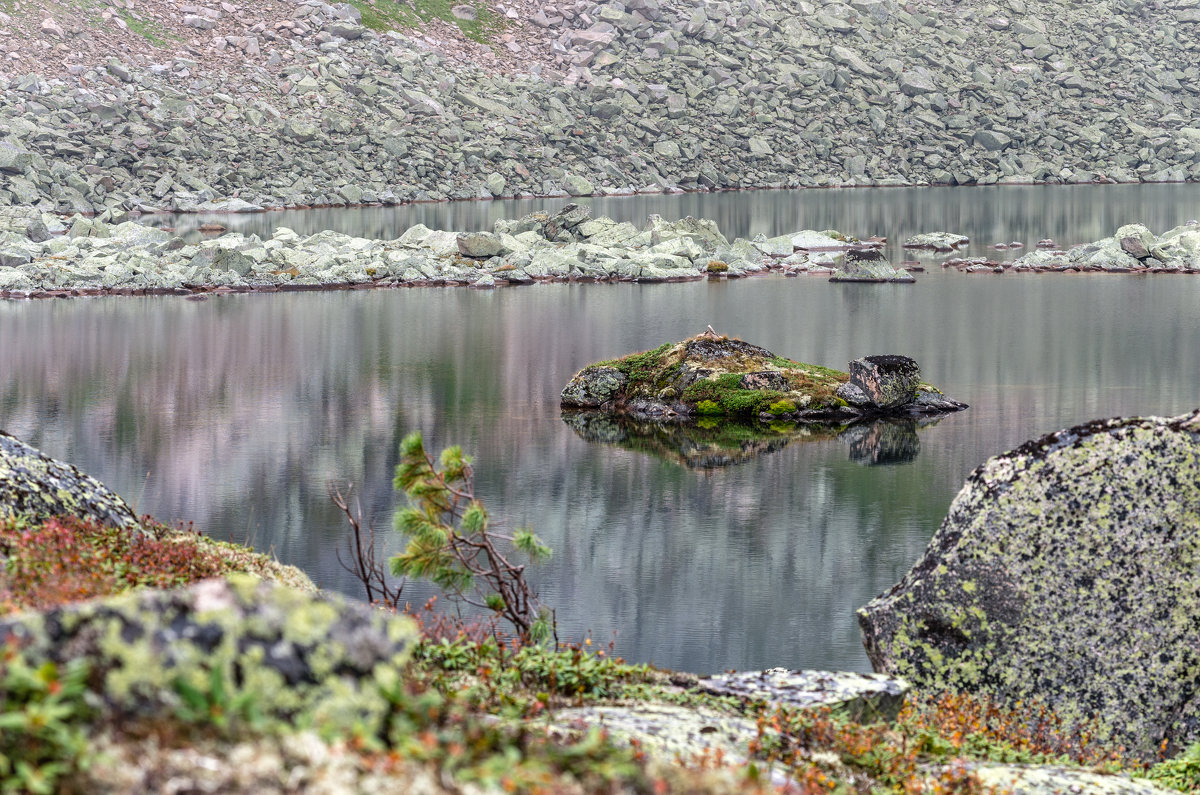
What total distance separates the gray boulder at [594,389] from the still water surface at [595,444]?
0.57m

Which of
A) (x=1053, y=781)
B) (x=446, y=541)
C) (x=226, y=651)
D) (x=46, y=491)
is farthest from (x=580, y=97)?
(x=226, y=651)

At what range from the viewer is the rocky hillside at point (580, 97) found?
111562 mm

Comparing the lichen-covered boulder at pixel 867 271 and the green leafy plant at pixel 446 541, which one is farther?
the lichen-covered boulder at pixel 867 271

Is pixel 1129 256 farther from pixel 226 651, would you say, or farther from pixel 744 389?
pixel 226 651

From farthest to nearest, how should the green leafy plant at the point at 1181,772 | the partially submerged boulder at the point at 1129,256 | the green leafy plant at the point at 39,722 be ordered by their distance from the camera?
the partially submerged boulder at the point at 1129,256 < the green leafy plant at the point at 1181,772 < the green leafy plant at the point at 39,722

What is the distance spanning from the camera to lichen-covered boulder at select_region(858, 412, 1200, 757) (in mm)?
12391

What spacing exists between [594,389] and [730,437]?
4.42 metres

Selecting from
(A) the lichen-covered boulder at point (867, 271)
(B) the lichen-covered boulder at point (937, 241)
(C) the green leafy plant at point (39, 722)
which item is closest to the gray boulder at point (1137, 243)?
(A) the lichen-covered boulder at point (867, 271)

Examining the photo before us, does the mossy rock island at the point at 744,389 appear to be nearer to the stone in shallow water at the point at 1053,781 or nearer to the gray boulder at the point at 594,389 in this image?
the gray boulder at the point at 594,389

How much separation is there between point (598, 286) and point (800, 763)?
50.5m

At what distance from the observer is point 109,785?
4.65 m

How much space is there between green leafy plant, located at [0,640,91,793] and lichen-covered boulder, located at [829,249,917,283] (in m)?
56.5

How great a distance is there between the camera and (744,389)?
30.9 m

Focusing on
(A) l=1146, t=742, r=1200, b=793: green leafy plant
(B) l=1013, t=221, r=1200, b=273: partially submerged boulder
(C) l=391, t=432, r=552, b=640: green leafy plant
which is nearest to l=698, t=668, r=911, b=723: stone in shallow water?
(C) l=391, t=432, r=552, b=640: green leafy plant
